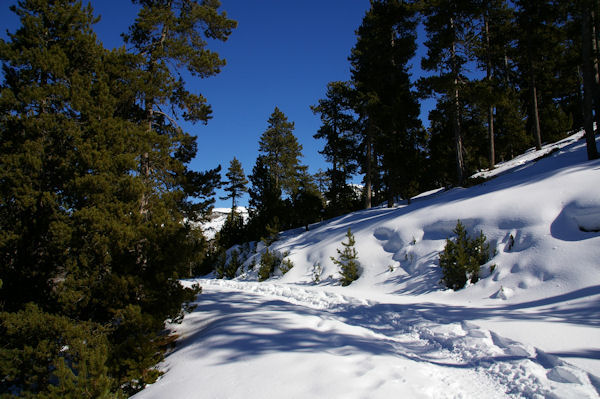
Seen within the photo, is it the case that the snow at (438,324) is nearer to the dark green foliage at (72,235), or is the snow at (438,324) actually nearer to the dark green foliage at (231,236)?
the dark green foliage at (72,235)

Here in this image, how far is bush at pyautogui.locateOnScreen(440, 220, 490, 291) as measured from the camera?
8.05 meters

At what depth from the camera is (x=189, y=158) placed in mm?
15273

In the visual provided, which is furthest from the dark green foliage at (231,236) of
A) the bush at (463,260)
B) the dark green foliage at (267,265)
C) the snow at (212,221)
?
the bush at (463,260)

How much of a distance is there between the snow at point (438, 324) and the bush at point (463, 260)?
285 mm

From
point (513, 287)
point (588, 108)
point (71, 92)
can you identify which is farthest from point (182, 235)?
point (588, 108)

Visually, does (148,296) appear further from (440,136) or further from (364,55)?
(440,136)

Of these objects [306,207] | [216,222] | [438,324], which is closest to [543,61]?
[306,207]

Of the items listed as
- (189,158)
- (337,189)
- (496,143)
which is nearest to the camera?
(189,158)

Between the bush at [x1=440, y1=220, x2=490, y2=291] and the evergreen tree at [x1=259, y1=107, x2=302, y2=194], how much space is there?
79.5 feet

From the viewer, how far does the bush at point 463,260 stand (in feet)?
26.4

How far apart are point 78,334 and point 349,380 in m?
4.50

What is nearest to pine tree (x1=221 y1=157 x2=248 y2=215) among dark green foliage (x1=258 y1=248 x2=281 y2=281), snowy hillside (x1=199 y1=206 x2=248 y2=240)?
snowy hillside (x1=199 y1=206 x2=248 y2=240)

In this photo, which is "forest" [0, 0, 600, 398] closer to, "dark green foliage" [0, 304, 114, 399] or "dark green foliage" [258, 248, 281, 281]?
"dark green foliage" [0, 304, 114, 399]

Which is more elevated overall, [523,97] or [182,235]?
[523,97]
